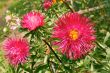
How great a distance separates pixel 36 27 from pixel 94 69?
0.53 m

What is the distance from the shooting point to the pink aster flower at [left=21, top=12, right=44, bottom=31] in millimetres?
2486

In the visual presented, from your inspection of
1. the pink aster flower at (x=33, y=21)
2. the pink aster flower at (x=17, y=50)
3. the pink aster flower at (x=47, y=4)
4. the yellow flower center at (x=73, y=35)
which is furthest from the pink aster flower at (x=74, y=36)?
the pink aster flower at (x=47, y=4)

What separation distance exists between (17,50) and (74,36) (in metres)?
0.37

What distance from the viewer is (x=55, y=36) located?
2.54m

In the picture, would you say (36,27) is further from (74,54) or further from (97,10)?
(97,10)

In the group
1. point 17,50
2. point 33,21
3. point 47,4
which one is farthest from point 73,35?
point 47,4

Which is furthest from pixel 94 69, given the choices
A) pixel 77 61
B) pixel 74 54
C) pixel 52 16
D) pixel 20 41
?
pixel 52 16

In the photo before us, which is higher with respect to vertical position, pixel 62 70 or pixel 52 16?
pixel 52 16

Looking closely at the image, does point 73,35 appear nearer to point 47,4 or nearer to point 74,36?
point 74,36

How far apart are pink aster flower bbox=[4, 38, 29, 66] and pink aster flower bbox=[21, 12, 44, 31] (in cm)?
13

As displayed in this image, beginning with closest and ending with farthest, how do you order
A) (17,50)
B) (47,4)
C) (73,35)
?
(73,35) < (17,50) < (47,4)

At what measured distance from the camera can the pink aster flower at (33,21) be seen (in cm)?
249

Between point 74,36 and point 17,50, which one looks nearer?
point 74,36

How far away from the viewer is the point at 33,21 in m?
2.49
